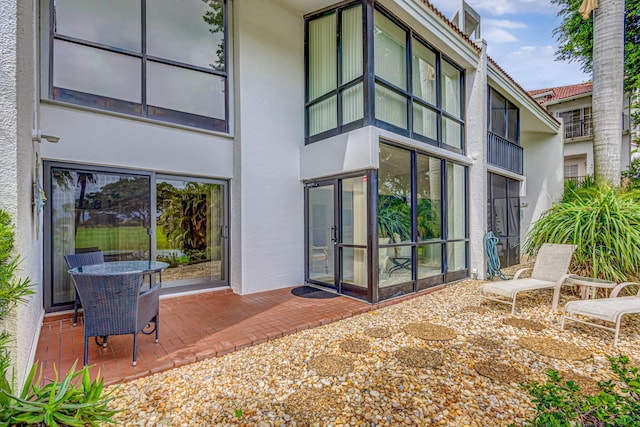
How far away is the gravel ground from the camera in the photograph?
2510 mm

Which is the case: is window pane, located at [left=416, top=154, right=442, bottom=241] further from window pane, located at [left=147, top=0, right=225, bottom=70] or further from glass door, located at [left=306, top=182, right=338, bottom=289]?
window pane, located at [left=147, top=0, right=225, bottom=70]

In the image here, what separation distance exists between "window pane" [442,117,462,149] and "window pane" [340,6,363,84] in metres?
2.84

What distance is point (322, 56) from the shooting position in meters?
6.74

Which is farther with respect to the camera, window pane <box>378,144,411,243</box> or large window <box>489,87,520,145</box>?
large window <box>489,87,520,145</box>

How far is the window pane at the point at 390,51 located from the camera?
19.4 ft

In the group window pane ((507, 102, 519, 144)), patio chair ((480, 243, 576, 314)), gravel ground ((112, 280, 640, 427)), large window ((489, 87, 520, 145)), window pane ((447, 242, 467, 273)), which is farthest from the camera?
window pane ((507, 102, 519, 144))

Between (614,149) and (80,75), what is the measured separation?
11121 millimetres

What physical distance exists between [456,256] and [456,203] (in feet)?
4.25

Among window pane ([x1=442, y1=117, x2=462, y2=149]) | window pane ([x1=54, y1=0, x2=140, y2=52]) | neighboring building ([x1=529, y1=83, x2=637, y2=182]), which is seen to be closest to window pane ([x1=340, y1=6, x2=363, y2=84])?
window pane ([x1=442, y1=117, x2=462, y2=149])

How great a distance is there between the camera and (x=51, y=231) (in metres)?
4.65

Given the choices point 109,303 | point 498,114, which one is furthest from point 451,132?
point 109,303

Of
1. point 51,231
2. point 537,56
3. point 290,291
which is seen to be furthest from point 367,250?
point 537,56

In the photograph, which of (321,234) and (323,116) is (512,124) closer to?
(323,116)

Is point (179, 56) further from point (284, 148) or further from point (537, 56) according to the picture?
point (537, 56)
